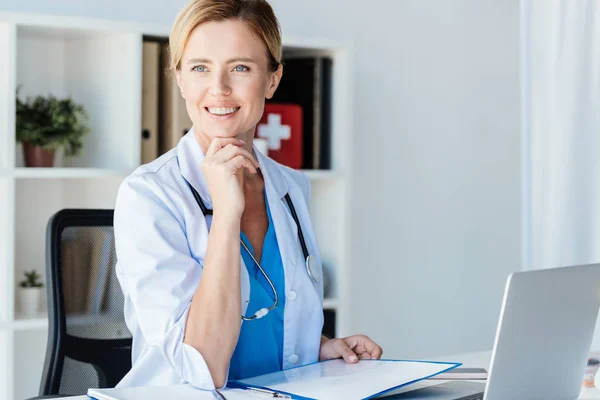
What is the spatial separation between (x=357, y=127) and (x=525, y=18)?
93 cm

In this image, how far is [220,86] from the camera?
5.84 ft

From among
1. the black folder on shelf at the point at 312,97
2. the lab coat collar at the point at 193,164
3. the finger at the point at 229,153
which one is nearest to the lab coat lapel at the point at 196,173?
the lab coat collar at the point at 193,164

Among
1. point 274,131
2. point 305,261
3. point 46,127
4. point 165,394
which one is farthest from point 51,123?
point 165,394

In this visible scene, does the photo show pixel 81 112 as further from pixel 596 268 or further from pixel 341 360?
pixel 596 268

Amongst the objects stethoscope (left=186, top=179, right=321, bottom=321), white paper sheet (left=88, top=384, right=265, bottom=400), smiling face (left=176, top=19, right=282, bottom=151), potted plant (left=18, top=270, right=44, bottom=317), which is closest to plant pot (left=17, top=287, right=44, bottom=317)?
potted plant (left=18, top=270, right=44, bottom=317)

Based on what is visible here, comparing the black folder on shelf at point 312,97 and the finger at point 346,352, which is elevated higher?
the black folder on shelf at point 312,97

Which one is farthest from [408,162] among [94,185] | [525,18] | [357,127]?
[94,185]

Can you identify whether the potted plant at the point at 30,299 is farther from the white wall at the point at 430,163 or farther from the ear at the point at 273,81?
the white wall at the point at 430,163

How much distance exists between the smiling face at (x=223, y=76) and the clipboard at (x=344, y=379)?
1.66 feet

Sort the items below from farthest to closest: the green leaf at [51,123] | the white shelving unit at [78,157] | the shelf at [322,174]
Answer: the shelf at [322,174]
the green leaf at [51,123]
the white shelving unit at [78,157]

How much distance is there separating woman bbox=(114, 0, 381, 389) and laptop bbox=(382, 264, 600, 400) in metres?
0.33

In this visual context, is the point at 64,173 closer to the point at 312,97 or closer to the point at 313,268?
the point at 312,97

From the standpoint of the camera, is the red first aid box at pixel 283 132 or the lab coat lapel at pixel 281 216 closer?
the lab coat lapel at pixel 281 216

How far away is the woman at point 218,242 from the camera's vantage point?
162 cm
